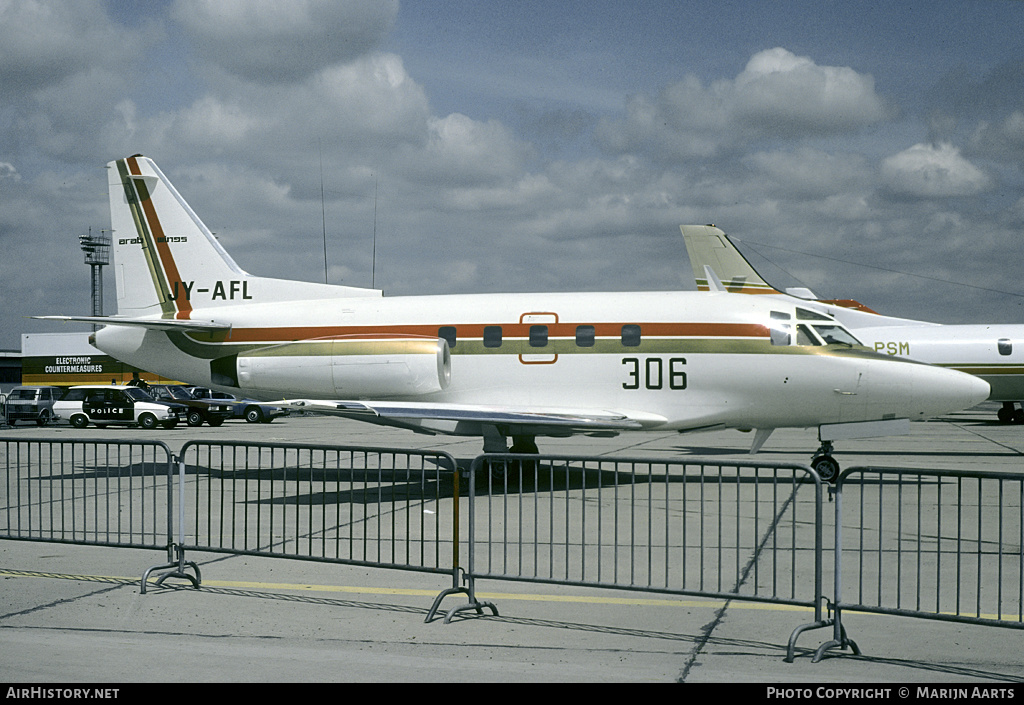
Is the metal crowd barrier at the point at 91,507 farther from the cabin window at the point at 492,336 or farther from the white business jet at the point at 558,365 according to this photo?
the cabin window at the point at 492,336

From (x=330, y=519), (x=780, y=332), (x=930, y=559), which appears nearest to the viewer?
(x=930, y=559)

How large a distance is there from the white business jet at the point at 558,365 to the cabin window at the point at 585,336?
0.02 meters

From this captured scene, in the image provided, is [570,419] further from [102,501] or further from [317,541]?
[102,501]

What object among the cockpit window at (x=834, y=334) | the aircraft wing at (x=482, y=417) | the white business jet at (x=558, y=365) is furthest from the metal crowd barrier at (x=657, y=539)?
the cockpit window at (x=834, y=334)

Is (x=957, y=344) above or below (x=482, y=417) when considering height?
above

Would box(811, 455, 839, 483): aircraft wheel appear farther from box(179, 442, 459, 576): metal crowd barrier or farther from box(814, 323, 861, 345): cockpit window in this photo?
box(179, 442, 459, 576): metal crowd barrier

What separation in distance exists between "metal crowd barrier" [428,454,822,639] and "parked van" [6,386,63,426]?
28.9 meters

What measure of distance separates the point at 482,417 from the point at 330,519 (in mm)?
3393

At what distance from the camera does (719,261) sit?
36.5 m

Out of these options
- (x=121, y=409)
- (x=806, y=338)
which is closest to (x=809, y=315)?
(x=806, y=338)

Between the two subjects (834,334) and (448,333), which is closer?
(834,334)

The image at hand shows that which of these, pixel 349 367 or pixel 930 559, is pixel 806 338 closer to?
pixel 930 559
